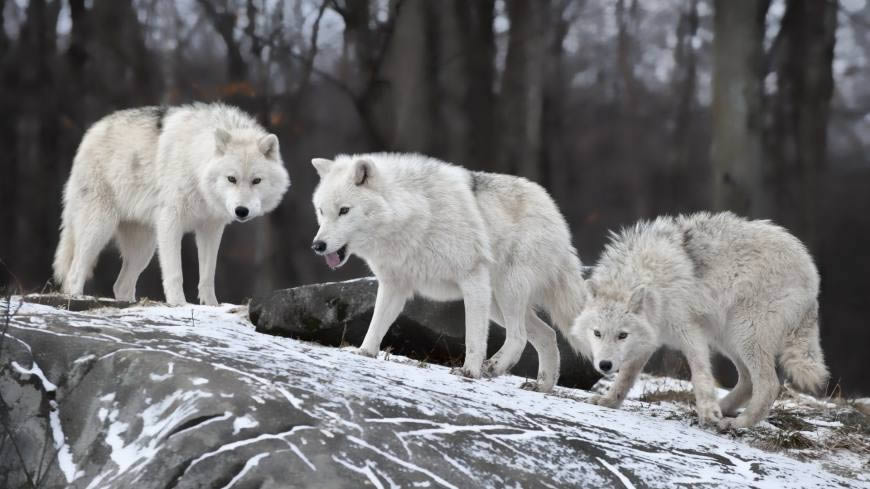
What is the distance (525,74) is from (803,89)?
166 inches

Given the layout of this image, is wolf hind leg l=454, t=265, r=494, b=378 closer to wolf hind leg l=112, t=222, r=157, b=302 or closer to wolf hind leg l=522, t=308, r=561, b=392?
wolf hind leg l=522, t=308, r=561, b=392

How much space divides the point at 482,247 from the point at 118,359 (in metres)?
2.77

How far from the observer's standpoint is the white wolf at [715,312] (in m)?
6.29

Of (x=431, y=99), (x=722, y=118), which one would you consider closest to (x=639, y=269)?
(x=722, y=118)

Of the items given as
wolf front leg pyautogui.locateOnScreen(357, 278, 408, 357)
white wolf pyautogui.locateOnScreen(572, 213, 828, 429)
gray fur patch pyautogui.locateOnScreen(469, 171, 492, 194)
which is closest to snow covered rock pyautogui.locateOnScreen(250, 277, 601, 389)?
wolf front leg pyautogui.locateOnScreen(357, 278, 408, 357)

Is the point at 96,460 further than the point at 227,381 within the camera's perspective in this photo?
No

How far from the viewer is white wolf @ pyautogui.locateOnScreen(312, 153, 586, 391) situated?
6453 millimetres

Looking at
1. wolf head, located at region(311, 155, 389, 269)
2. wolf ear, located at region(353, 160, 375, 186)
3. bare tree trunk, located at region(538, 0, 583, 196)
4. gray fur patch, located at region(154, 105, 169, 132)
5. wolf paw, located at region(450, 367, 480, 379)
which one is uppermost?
bare tree trunk, located at region(538, 0, 583, 196)

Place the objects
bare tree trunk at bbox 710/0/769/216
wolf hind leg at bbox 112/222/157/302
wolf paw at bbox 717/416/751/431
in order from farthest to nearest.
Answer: bare tree trunk at bbox 710/0/769/216, wolf hind leg at bbox 112/222/157/302, wolf paw at bbox 717/416/751/431

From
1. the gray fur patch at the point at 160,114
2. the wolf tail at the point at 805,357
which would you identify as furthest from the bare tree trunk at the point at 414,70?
the wolf tail at the point at 805,357

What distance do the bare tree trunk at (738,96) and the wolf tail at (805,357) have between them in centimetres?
626

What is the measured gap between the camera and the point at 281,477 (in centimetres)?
397

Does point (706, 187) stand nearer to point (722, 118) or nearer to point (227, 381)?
point (722, 118)

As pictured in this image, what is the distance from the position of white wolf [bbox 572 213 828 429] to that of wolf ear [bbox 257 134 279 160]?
131 inches
